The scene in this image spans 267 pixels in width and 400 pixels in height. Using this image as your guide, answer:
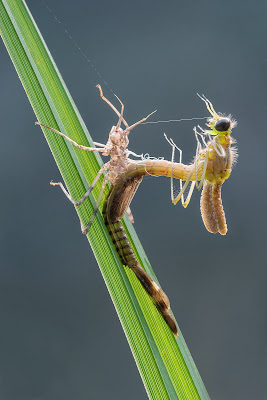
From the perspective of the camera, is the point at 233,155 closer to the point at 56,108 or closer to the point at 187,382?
the point at 56,108

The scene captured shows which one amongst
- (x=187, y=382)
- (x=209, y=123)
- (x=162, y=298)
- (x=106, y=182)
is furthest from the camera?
(x=209, y=123)

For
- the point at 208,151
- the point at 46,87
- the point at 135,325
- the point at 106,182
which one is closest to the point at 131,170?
the point at 106,182

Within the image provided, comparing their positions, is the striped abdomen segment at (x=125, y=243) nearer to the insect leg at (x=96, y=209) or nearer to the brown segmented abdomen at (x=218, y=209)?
the insect leg at (x=96, y=209)

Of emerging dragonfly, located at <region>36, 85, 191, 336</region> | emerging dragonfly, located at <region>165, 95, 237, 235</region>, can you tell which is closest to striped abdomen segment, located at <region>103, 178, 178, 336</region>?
emerging dragonfly, located at <region>36, 85, 191, 336</region>

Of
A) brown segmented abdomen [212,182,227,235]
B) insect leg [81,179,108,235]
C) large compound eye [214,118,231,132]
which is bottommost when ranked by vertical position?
brown segmented abdomen [212,182,227,235]

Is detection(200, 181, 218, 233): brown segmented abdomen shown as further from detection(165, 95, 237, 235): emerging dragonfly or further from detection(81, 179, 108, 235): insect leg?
detection(81, 179, 108, 235): insect leg

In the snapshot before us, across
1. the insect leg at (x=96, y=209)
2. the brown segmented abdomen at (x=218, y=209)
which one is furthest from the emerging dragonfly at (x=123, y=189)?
the brown segmented abdomen at (x=218, y=209)

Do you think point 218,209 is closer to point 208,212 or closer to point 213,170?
point 208,212
